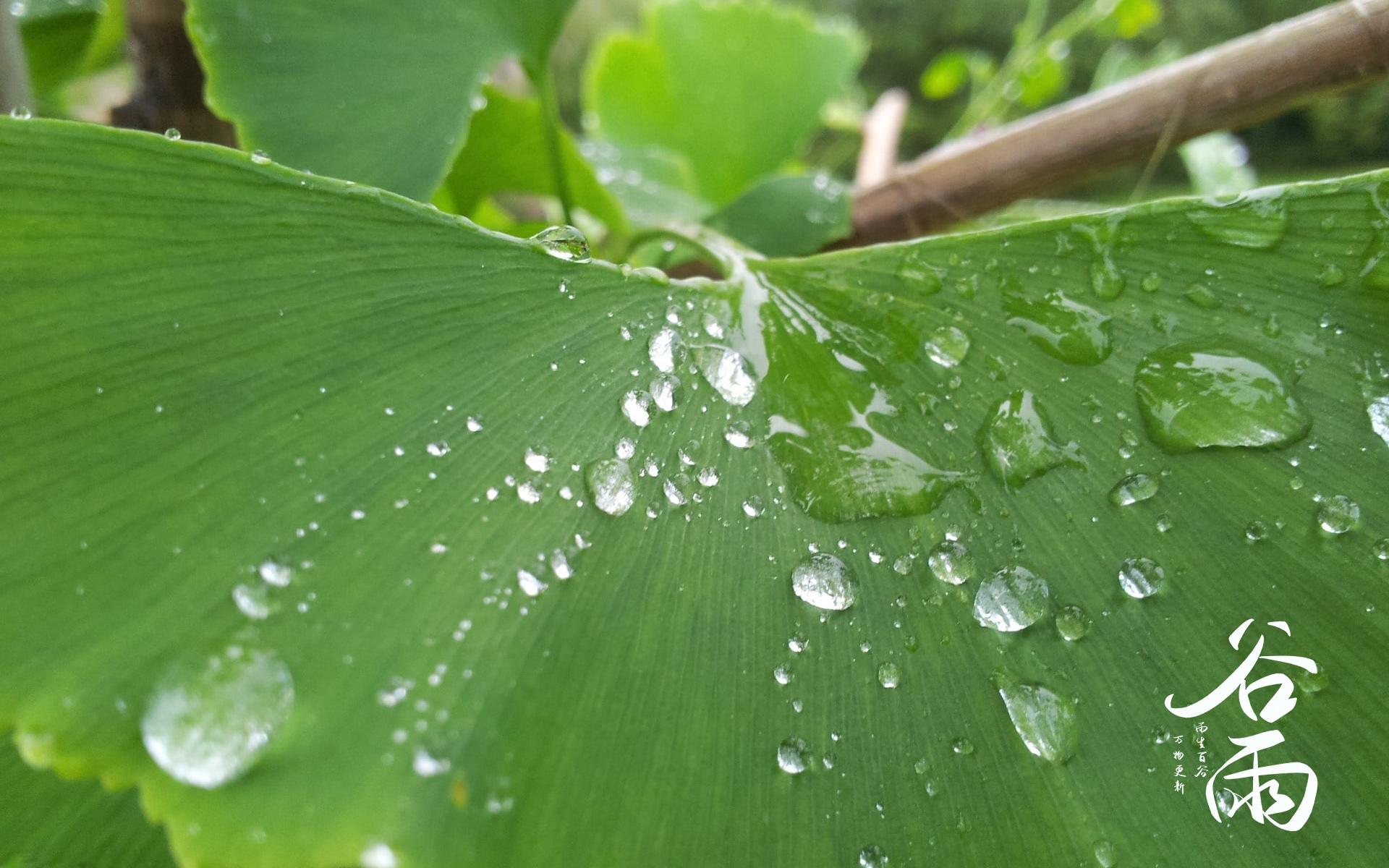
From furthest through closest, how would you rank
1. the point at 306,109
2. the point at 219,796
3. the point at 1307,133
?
the point at 1307,133
the point at 306,109
the point at 219,796

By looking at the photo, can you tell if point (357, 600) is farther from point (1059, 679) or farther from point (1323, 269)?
point (1323, 269)

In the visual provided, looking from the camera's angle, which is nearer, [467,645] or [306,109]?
[467,645]

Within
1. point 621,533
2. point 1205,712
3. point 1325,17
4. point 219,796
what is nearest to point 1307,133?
point 1325,17

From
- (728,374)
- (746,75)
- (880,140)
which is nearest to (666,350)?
(728,374)

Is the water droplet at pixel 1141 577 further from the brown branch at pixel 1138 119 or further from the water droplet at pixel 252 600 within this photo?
the brown branch at pixel 1138 119

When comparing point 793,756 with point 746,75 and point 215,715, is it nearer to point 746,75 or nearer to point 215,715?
point 215,715

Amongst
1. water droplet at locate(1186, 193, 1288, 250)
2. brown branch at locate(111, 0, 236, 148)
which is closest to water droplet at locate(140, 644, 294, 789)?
water droplet at locate(1186, 193, 1288, 250)
